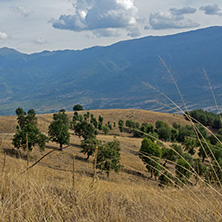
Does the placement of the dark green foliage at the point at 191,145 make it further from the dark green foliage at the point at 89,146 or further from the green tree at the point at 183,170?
the green tree at the point at 183,170

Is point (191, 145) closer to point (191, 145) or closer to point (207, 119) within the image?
point (191, 145)

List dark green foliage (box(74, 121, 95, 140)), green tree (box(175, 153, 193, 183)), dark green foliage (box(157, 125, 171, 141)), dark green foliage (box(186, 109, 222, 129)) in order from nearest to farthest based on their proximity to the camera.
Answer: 1. green tree (box(175, 153, 193, 183))
2. dark green foliage (box(74, 121, 95, 140))
3. dark green foliage (box(157, 125, 171, 141))
4. dark green foliage (box(186, 109, 222, 129))

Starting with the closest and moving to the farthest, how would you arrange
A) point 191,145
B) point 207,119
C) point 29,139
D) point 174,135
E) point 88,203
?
1. point 88,203
2. point 29,139
3. point 191,145
4. point 174,135
5. point 207,119

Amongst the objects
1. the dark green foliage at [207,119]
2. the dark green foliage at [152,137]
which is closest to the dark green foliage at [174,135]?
the dark green foliage at [152,137]

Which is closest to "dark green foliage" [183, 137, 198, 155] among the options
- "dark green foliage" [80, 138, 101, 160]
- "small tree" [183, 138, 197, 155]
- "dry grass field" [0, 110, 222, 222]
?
"small tree" [183, 138, 197, 155]

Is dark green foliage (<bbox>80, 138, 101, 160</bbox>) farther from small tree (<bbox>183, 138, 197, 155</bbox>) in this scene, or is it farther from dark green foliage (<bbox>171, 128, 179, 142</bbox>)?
dark green foliage (<bbox>171, 128, 179, 142</bbox>)

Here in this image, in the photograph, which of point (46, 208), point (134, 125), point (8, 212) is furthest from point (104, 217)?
point (134, 125)

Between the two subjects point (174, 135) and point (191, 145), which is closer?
point (191, 145)

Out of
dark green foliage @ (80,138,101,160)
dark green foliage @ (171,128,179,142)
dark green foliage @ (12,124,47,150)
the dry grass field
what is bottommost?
dark green foliage @ (171,128,179,142)

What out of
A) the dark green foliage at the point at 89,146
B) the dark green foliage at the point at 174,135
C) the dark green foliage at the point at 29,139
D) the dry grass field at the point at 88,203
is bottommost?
the dark green foliage at the point at 174,135

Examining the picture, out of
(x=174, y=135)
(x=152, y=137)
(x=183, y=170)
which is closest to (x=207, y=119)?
(x=174, y=135)

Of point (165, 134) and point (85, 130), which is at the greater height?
point (85, 130)

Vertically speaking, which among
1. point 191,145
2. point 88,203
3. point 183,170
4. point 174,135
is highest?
point 88,203

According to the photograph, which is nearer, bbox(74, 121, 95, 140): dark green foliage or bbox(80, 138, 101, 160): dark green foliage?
bbox(80, 138, 101, 160): dark green foliage
